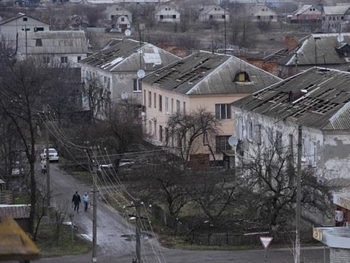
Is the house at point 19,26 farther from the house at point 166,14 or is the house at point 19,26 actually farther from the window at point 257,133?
the house at point 166,14

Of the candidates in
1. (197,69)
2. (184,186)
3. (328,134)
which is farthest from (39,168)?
(328,134)

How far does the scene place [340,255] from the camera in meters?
12.8

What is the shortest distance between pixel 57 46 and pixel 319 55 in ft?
72.5

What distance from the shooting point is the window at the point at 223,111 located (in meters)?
32.8

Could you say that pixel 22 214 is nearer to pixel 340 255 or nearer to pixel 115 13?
pixel 340 255

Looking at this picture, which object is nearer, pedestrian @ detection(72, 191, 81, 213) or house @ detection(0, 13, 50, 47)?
pedestrian @ detection(72, 191, 81, 213)

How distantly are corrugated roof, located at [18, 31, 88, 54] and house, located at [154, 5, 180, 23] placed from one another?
57697 millimetres

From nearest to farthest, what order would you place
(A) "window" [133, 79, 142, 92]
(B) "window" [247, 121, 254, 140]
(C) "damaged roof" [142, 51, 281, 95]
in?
1. (B) "window" [247, 121, 254, 140]
2. (C) "damaged roof" [142, 51, 281, 95]
3. (A) "window" [133, 79, 142, 92]

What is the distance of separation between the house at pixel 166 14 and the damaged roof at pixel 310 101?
9022 centimetres

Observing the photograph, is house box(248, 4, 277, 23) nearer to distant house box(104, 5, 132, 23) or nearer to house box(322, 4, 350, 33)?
house box(322, 4, 350, 33)

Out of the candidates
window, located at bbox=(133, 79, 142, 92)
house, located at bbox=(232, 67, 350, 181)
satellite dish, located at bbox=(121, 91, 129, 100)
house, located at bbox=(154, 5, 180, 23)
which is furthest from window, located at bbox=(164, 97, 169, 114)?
house, located at bbox=(154, 5, 180, 23)

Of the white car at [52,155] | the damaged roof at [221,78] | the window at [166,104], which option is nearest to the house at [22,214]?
the white car at [52,155]

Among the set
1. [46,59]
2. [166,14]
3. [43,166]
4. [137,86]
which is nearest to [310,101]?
[43,166]

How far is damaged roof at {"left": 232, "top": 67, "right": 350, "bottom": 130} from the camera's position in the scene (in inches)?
875
